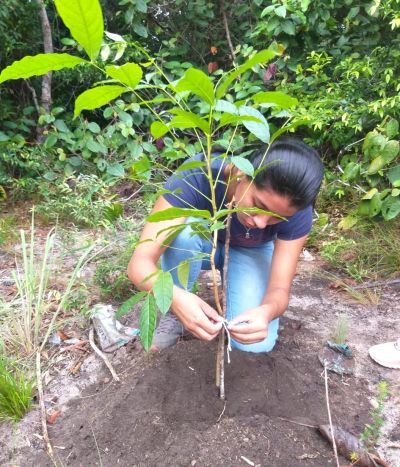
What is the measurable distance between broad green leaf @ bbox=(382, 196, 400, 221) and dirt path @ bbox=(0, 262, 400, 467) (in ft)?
3.44

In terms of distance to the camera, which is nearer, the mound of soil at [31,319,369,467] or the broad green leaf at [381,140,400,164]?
the mound of soil at [31,319,369,467]

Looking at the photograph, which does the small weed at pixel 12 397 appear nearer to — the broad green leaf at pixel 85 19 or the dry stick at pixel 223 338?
the dry stick at pixel 223 338

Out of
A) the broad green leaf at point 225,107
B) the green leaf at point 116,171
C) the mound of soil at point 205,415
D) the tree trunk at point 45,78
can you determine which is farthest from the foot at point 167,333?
the tree trunk at point 45,78

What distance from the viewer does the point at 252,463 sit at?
3.82 feet

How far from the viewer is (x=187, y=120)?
2.92 feet

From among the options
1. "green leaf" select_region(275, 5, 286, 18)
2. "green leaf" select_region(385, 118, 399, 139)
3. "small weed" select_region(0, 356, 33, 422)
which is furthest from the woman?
"green leaf" select_region(275, 5, 286, 18)

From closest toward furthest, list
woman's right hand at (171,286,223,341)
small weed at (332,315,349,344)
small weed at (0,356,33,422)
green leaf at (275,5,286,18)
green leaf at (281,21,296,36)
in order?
woman's right hand at (171,286,223,341), small weed at (0,356,33,422), small weed at (332,315,349,344), green leaf at (275,5,286,18), green leaf at (281,21,296,36)

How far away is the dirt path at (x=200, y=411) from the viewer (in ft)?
3.99

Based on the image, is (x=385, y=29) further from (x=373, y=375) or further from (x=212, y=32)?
(x=373, y=375)

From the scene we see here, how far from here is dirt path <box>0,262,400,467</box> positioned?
3.99 feet

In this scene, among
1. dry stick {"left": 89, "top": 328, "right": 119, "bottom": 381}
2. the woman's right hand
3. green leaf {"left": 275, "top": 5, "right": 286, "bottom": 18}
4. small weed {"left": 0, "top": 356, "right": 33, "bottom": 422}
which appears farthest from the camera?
green leaf {"left": 275, "top": 5, "right": 286, "bottom": 18}

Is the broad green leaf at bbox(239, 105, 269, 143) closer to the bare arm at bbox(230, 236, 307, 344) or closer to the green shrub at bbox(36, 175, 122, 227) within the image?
the bare arm at bbox(230, 236, 307, 344)

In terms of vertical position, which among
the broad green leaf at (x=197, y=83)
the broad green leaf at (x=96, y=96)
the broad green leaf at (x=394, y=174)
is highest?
the broad green leaf at (x=197, y=83)

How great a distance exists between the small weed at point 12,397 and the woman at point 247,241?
537 mm
